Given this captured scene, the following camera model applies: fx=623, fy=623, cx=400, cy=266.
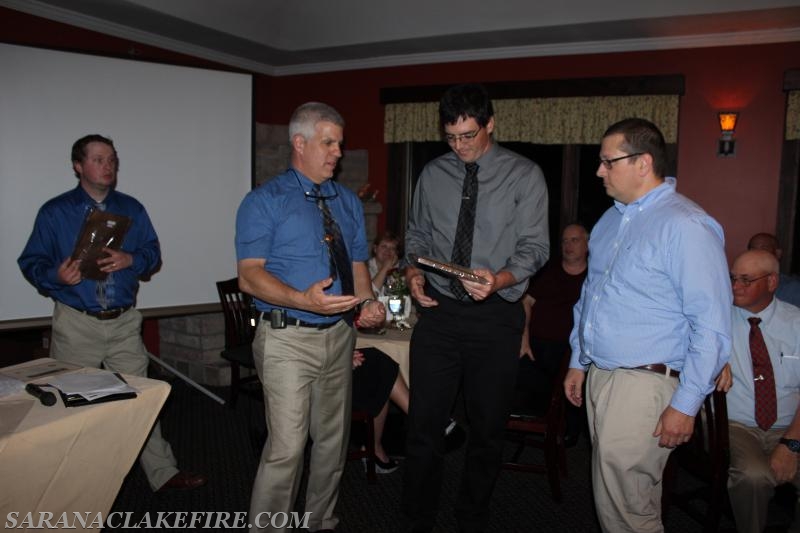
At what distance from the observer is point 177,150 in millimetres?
4188

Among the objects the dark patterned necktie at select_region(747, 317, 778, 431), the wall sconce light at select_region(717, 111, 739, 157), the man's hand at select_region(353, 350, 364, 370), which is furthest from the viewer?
the wall sconce light at select_region(717, 111, 739, 157)

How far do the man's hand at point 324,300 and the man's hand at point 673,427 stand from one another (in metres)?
1.08

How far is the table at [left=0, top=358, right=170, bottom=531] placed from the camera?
6.01ft

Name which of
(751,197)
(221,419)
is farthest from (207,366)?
(751,197)

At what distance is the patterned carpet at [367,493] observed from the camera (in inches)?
121

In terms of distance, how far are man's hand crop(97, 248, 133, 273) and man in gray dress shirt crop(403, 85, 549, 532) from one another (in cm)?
148

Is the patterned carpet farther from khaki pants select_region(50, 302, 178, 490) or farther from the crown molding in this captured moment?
the crown molding

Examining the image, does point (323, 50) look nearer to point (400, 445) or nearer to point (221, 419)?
point (221, 419)

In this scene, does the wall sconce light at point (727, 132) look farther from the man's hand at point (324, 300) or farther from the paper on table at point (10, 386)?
the paper on table at point (10, 386)

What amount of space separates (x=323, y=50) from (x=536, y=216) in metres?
4.67

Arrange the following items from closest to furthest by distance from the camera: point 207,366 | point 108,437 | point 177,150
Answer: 1. point 108,437
2. point 177,150
3. point 207,366

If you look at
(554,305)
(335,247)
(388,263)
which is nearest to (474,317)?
(335,247)

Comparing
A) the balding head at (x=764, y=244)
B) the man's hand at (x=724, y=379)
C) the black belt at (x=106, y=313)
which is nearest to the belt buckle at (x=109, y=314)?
the black belt at (x=106, y=313)

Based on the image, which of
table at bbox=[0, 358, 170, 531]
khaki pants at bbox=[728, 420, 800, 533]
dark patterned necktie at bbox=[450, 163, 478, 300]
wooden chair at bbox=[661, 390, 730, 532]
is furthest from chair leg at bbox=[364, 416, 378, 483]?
khaki pants at bbox=[728, 420, 800, 533]
